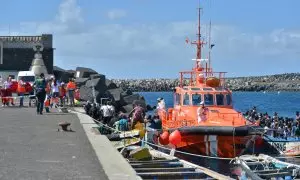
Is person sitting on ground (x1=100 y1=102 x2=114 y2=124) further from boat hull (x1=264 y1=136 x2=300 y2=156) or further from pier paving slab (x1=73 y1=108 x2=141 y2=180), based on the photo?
pier paving slab (x1=73 y1=108 x2=141 y2=180)

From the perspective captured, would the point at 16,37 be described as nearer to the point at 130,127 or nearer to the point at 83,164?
the point at 130,127

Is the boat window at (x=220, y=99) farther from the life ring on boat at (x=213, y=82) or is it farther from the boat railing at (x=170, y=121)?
the boat railing at (x=170, y=121)

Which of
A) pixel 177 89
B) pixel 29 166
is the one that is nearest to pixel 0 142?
pixel 29 166

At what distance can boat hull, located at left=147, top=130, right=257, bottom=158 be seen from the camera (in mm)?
24328

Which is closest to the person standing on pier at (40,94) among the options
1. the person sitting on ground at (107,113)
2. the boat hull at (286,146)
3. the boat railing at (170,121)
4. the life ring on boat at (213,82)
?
the person sitting on ground at (107,113)

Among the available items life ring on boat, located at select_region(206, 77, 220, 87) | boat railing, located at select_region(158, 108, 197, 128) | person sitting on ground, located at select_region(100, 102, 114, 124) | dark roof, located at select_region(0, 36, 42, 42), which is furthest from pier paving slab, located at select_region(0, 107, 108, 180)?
dark roof, located at select_region(0, 36, 42, 42)

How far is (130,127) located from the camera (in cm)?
2462

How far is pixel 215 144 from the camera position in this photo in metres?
24.4

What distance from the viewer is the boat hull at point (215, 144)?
24.3 meters

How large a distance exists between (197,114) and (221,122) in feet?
4.18

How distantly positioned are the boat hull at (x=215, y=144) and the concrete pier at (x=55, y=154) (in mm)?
4888

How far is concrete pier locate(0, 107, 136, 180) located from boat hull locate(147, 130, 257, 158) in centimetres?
489

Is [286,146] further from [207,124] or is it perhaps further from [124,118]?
[124,118]

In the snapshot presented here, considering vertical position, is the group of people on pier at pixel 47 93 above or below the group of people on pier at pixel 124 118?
above
